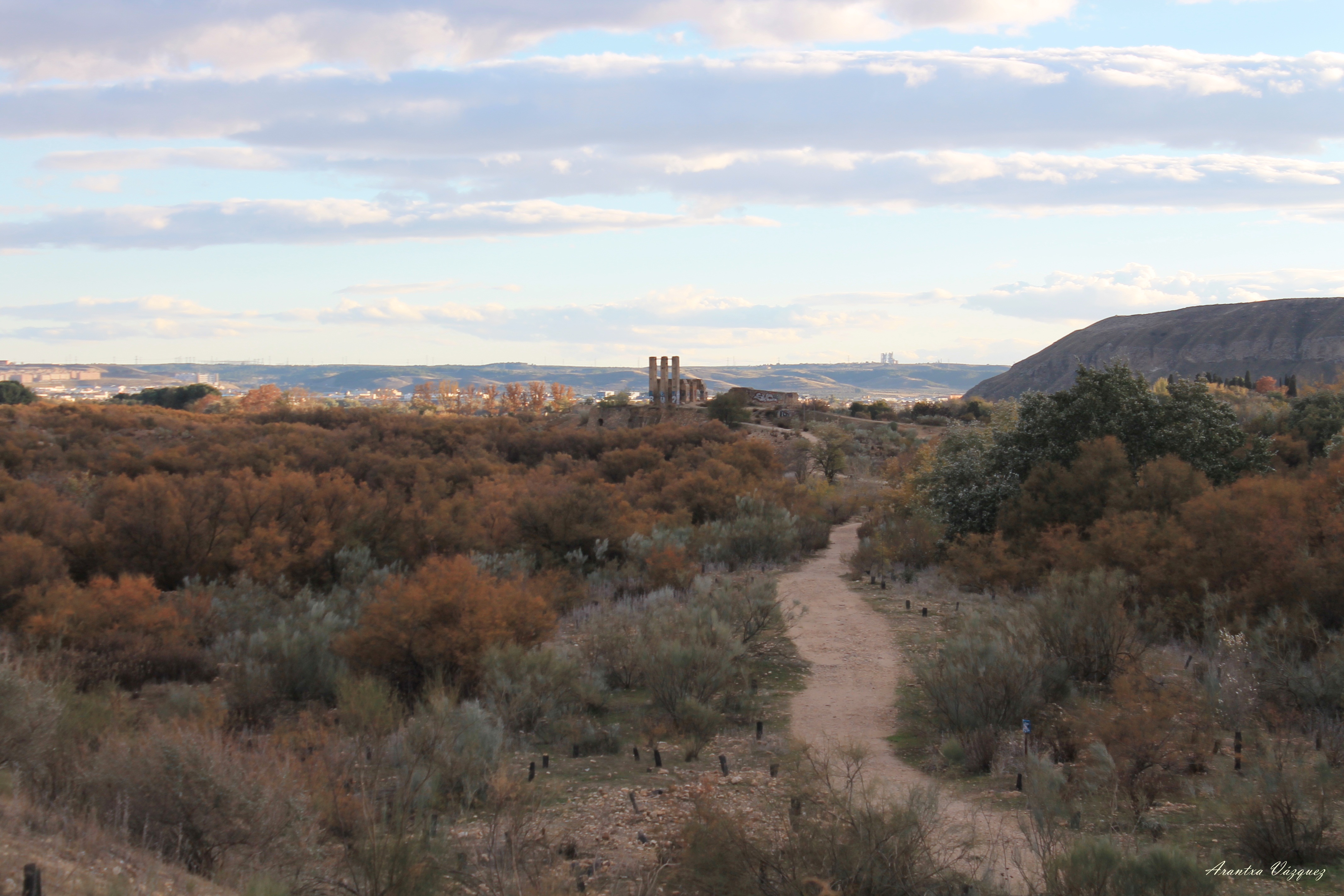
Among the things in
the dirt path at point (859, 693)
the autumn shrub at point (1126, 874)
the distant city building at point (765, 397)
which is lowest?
the dirt path at point (859, 693)

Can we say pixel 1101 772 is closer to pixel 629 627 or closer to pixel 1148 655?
pixel 1148 655

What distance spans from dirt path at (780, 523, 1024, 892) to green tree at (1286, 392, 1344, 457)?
14822 millimetres

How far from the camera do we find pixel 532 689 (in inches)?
A: 333

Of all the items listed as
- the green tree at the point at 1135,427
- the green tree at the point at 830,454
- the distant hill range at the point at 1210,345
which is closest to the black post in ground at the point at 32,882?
the green tree at the point at 1135,427

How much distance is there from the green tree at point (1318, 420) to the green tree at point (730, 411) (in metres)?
29.0

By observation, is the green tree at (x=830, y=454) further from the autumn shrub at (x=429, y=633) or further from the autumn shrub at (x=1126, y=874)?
the autumn shrub at (x=1126, y=874)

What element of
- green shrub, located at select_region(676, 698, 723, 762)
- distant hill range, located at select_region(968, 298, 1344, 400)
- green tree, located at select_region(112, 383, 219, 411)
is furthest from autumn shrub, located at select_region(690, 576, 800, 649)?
distant hill range, located at select_region(968, 298, 1344, 400)

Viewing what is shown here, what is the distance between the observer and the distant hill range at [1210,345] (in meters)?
104

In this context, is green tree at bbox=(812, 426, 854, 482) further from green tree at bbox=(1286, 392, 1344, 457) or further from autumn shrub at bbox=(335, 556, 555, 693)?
autumn shrub at bbox=(335, 556, 555, 693)

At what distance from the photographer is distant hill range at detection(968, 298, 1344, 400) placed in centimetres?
10394

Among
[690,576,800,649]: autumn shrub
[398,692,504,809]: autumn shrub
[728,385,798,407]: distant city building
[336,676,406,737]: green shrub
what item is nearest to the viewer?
[398,692,504,809]: autumn shrub

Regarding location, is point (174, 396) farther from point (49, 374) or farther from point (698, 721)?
point (49, 374)

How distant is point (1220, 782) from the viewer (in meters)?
5.93

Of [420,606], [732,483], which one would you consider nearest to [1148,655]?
[420,606]
